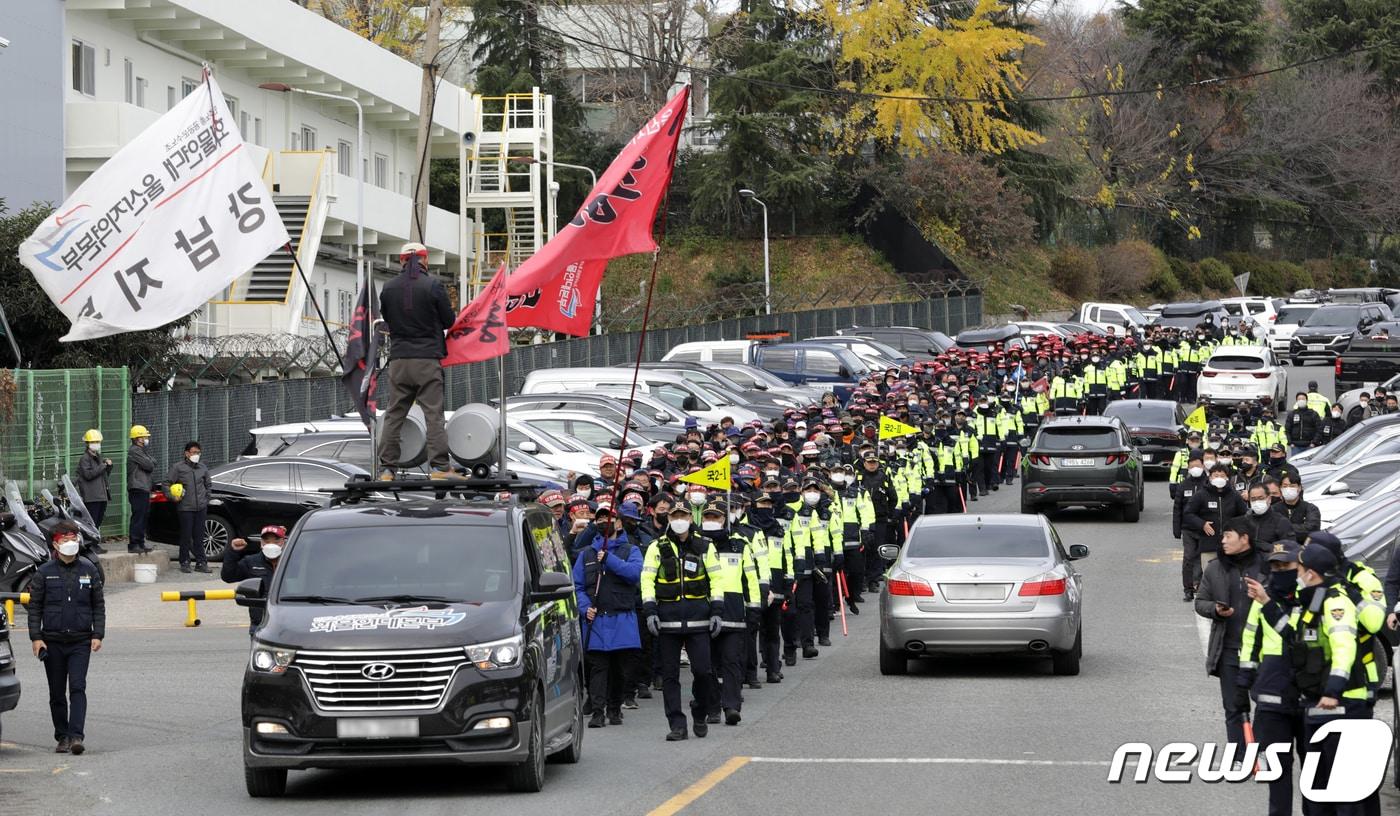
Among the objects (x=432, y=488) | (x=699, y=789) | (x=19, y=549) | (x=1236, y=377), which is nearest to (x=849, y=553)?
(x=19, y=549)

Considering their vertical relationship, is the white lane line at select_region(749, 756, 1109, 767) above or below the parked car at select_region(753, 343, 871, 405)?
below

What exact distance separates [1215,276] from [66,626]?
7025 cm

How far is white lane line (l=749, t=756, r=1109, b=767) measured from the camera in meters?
13.3

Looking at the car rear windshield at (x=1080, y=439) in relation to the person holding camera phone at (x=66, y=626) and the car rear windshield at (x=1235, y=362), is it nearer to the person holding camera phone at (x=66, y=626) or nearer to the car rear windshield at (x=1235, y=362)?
the car rear windshield at (x=1235, y=362)

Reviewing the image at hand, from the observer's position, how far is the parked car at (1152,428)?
35.4 metres

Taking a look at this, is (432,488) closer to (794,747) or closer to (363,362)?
(363,362)

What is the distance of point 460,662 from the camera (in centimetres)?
1192

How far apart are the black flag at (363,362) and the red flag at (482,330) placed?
641mm

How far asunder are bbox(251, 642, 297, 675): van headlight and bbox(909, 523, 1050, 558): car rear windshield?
7.77 meters

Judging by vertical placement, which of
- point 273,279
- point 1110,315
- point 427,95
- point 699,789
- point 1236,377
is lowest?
point 699,789

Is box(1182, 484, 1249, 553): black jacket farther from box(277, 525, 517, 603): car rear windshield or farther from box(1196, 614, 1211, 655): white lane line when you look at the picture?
box(277, 525, 517, 603): car rear windshield

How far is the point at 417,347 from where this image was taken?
53.7 feet

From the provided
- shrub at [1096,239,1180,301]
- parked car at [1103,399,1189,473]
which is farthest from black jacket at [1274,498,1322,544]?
shrub at [1096,239,1180,301]

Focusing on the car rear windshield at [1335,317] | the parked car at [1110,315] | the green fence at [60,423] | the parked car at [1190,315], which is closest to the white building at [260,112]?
the green fence at [60,423]
